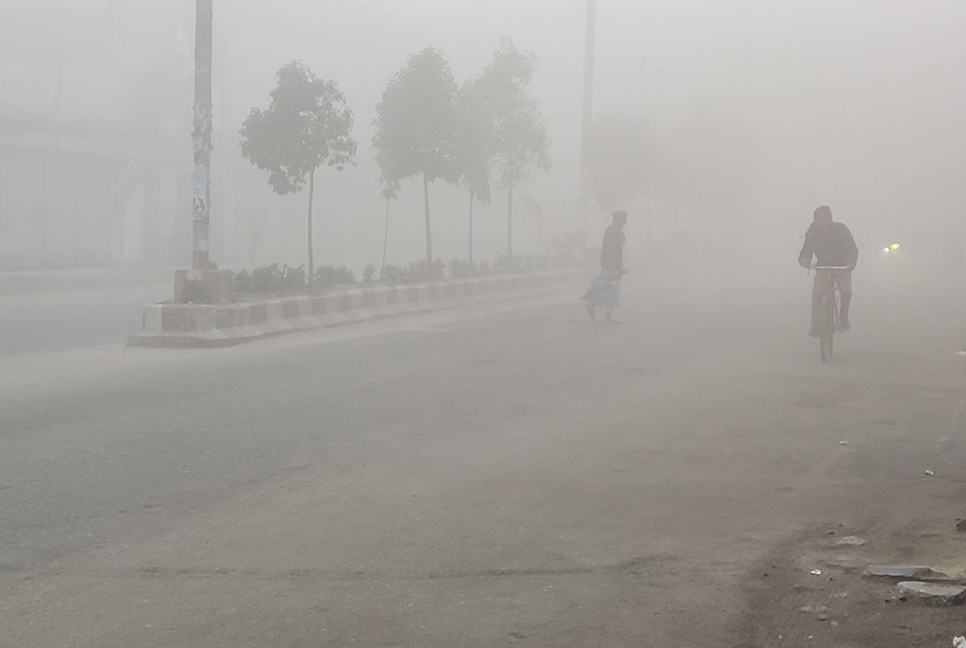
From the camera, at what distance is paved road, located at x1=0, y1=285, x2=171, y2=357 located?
1603 centimetres

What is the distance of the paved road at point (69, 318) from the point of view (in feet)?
A: 52.6

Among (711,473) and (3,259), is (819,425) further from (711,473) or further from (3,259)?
(3,259)

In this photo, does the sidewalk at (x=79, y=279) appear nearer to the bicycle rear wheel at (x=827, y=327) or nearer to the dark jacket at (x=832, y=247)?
the dark jacket at (x=832, y=247)

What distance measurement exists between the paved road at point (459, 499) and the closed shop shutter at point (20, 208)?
2140 centimetres

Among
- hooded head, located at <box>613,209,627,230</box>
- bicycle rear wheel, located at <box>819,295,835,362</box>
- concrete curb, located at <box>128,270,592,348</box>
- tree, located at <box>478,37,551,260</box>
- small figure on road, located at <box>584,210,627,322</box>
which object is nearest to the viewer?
bicycle rear wheel, located at <box>819,295,835,362</box>

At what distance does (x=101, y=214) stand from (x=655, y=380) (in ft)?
94.3

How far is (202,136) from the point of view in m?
16.6

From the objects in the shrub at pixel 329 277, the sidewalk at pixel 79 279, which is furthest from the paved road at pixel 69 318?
the shrub at pixel 329 277

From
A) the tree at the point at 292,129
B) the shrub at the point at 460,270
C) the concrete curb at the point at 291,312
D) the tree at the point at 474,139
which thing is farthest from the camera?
the shrub at the point at 460,270

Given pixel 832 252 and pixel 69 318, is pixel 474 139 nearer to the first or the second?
pixel 69 318

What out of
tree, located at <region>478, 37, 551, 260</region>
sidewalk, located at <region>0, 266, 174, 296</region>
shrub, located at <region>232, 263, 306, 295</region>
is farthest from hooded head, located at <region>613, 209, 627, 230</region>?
sidewalk, located at <region>0, 266, 174, 296</region>

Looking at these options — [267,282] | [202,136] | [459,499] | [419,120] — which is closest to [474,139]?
[419,120]

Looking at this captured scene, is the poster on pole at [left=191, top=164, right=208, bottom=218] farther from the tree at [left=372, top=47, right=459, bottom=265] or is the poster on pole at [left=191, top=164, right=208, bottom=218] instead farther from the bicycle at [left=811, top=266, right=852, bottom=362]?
the tree at [left=372, top=47, right=459, bottom=265]

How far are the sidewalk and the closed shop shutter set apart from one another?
168 centimetres
